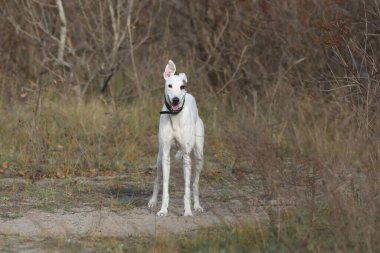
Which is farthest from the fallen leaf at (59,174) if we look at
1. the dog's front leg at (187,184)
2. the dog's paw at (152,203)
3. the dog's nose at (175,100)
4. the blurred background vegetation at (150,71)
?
the dog's nose at (175,100)

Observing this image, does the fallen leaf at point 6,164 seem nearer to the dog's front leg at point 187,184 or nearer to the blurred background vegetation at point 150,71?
the blurred background vegetation at point 150,71

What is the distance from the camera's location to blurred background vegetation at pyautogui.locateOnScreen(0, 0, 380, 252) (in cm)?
1227

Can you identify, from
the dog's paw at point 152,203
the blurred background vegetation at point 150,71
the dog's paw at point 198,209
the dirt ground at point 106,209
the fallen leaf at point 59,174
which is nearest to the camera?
the dirt ground at point 106,209

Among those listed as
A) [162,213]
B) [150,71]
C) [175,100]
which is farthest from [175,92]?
[150,71]

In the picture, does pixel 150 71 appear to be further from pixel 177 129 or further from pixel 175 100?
pixel 175 100

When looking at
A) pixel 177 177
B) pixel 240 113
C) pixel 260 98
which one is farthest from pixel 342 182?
pixel 260 98

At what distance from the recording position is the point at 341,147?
797cm

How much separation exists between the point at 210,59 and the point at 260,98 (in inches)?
61.1

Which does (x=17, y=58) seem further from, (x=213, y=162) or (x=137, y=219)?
(x=137, y=219)

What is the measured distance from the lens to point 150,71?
16656mm

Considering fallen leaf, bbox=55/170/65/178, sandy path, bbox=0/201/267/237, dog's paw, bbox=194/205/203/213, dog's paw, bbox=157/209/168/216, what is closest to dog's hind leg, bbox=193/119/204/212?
dog's paw, bbox=194/205/203/213

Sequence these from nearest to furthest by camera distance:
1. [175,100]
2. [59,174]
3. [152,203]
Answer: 1. [175,100]
2. [152,203]
3. [59,174]

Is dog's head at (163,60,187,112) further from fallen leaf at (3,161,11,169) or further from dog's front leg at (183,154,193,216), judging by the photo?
fallen leaf at (3,161,11,169)

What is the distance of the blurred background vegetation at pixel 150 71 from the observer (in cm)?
1227
